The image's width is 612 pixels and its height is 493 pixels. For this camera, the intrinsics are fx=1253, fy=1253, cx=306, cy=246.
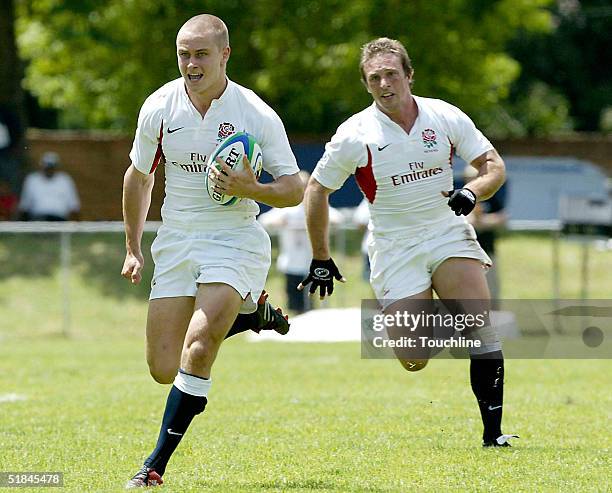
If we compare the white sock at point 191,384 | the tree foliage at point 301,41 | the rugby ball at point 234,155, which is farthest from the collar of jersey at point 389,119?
the tree foliage at point 301,41

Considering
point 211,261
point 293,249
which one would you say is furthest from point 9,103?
point 211,261

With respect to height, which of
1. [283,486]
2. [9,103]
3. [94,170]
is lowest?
[283,486]

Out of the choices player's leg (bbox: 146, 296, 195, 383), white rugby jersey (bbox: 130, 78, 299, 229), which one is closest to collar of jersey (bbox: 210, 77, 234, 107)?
white rugby jersey (bbox: 130, 78, 299, 229)

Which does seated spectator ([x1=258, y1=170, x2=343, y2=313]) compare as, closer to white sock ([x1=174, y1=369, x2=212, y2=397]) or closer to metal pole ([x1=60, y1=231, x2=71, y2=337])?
metal pole ([x1=60, y1=231, x2=71, y2=337])

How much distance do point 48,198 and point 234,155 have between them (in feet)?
48.7

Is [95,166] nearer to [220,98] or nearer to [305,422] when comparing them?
[305,422]

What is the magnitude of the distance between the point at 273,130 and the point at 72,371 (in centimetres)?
685

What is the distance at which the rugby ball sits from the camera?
6332 mm

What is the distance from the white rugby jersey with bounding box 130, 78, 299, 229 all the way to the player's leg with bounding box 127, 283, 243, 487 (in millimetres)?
587

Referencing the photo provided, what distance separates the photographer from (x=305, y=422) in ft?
28.1

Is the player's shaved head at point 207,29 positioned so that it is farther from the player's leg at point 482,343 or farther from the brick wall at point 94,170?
the brick wall at point 94,170

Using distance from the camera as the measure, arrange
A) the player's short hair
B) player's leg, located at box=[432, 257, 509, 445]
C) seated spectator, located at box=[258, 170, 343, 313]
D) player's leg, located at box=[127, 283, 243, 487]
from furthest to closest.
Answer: seated spectator, located at box=[258, 170, 343, 313] < the player's short hair < player's leg, located at box=[432, 257, 509, 445] < player's leg, located at box=[127, 283, 243, 487]

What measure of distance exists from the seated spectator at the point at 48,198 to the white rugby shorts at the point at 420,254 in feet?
44.5

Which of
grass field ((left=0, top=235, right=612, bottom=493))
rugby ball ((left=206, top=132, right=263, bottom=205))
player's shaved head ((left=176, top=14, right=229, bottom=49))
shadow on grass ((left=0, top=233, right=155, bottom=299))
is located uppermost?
player's shaved head ((left=176, top=14, right=229, bottom=49))
